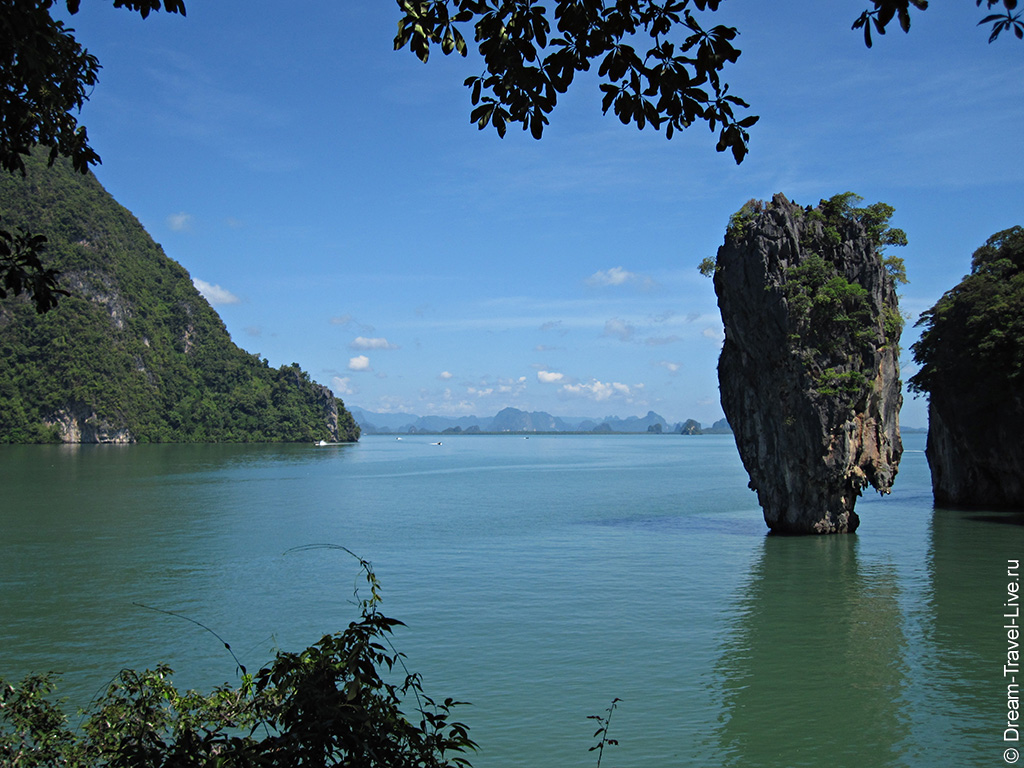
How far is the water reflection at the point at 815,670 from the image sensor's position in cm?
1202

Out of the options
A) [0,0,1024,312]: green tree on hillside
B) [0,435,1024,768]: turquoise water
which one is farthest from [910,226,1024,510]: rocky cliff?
[0,0,1024,312]: green tree on hillside

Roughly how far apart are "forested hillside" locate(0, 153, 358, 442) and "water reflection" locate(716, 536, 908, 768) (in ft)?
461

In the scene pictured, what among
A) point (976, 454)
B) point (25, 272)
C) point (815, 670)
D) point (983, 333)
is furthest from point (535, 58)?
point (976, 454)

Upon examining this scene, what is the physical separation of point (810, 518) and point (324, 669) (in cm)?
2997

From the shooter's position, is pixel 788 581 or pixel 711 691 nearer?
pixel 711 691

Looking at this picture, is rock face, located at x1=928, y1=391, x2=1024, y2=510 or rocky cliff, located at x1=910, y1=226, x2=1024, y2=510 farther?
rock face, located at x1=928, y1=391, x2=1024, y2=510

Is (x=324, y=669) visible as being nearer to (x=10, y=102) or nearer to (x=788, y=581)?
(x=10, y=102)

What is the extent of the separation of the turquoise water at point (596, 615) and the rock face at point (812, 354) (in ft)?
9.01

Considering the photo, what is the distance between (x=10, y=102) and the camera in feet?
17.5

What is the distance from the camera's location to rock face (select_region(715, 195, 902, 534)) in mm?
28891

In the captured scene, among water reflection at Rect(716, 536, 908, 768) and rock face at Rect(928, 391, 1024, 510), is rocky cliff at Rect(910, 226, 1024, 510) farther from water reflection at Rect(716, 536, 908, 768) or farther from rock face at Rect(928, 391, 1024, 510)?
water reflection at Rect(716, 536, 908, 768)

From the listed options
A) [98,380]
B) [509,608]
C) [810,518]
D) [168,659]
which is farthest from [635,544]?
[98,380]

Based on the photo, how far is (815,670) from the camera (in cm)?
1566

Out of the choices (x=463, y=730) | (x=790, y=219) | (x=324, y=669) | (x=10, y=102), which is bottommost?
(x=463, y=730)
